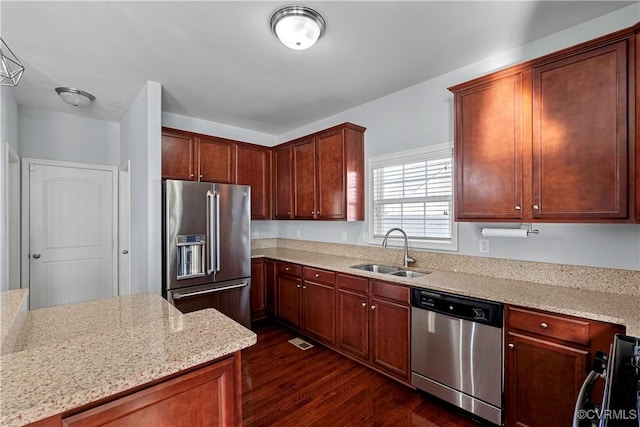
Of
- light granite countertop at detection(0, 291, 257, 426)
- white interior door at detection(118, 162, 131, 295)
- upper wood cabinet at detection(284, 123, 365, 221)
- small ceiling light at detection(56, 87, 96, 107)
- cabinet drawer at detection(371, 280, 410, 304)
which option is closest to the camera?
light granite countertop at detection(0, 291, 257, 426)

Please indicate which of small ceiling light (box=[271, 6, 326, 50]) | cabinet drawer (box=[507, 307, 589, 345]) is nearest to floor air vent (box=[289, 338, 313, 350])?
cabinet drawer (box=[507, 307, 589, 345])

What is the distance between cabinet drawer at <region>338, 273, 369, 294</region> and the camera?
8.61 ft

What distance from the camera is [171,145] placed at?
3334 mm

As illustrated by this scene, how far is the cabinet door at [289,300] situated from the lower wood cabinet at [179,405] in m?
2.27

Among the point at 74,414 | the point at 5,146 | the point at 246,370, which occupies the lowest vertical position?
the point at 246,370

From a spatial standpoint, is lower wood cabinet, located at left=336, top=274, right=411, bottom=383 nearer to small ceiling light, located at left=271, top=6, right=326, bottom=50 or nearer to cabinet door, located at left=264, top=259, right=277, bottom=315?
cabinet door, located at left=264, top=259, right=277, bottom=315

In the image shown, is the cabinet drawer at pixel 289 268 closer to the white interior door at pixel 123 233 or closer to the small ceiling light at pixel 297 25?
the white interior door at pixel 123 233

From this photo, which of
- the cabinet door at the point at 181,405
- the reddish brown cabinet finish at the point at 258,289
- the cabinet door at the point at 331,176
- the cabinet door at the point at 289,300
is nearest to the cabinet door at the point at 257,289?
the reddish brown cabinet finish at the point at 258,289

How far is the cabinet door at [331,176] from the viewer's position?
324 cm

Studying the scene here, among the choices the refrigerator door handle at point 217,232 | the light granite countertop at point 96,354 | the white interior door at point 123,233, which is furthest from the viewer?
the white interior door at point 123,233

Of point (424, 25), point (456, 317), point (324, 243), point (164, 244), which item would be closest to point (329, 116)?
point (324, 243)

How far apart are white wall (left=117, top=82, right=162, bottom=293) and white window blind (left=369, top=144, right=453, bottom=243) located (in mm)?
2162

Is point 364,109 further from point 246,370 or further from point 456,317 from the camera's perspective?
point 246,370

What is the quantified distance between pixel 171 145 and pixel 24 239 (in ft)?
6.36
